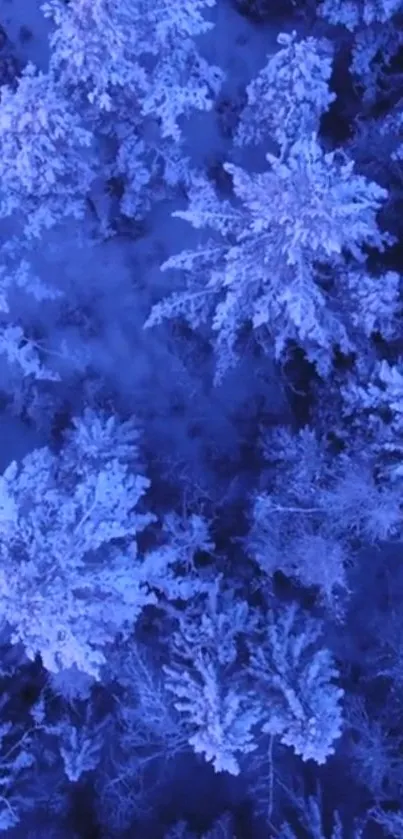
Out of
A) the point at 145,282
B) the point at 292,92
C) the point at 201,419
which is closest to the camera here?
the point at 292,92

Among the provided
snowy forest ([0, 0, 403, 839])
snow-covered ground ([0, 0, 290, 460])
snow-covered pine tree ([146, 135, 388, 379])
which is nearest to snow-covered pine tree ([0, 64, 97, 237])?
snowy forest ([0, 0, 403, 839])

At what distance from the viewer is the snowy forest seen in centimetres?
621

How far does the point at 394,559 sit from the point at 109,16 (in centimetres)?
554

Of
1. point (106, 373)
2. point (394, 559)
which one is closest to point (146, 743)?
point (394, 559)

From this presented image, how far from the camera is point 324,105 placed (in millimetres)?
6461

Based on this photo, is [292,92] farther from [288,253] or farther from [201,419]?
[201,419]

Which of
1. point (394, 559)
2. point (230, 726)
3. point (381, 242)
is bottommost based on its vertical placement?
point (230, 726)

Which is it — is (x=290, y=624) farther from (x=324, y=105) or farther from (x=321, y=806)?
(x=324, y=105)

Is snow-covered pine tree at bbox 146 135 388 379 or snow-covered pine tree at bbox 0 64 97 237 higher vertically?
snow-covered pine tree at bbox 0 64 97 237

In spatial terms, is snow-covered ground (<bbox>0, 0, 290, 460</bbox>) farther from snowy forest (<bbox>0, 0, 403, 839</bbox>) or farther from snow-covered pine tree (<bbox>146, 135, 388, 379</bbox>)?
snow-covered pine tree (<bbox>146, 135, 388, 379</bbox>)

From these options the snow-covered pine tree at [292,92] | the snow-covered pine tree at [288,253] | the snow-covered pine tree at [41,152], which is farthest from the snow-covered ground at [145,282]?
the snow-covered pine tree at [292,92]

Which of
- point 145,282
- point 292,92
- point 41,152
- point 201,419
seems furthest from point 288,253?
point 201,419

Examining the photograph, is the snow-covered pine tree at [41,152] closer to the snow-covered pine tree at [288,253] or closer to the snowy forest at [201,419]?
the snowy forest at [201,419]

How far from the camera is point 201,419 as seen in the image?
8133mm
